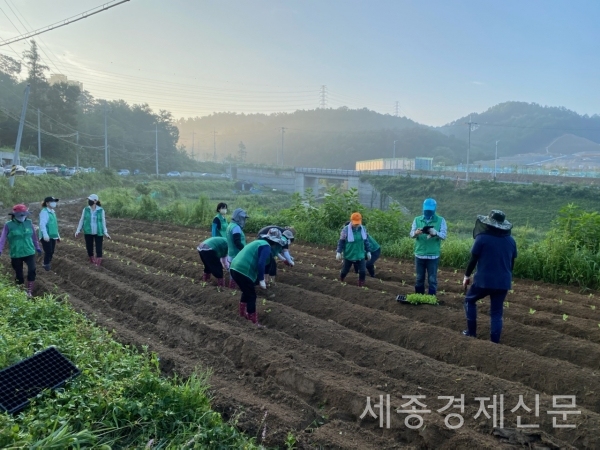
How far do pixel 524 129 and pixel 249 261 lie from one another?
13886 cm

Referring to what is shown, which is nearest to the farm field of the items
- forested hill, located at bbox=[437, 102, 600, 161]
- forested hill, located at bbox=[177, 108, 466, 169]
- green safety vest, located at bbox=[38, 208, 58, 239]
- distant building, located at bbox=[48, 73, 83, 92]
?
green safety vest, located at bbox=[38, 208, 58, 239]

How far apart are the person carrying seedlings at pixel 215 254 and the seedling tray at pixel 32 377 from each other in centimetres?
431

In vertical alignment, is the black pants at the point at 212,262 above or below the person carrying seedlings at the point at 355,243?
below

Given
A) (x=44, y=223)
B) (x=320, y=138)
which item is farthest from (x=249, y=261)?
(x=320, y=138)

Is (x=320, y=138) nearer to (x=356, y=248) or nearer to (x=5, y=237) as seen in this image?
(x=356, y=248)

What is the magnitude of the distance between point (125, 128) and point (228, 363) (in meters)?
75.1

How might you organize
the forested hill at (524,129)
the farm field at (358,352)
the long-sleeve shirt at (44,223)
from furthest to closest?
1. the forested hill at (524,129)
2. the long-sleeve shirt at (44,223)
3. the farm field at (358,352)

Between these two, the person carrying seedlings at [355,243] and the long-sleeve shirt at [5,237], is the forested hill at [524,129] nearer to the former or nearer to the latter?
the person carrying seedlings at [355,243]

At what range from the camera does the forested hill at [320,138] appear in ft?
330

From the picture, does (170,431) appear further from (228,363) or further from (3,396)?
(228,363)

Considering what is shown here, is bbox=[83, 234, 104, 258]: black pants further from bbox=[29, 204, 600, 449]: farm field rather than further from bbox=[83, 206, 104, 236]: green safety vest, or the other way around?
bbox=[29, 204, 600, 449]: farm field

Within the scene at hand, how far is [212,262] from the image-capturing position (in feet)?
27.7

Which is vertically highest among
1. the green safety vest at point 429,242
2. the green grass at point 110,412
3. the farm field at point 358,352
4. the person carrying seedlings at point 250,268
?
the green safety vest at point 429,242

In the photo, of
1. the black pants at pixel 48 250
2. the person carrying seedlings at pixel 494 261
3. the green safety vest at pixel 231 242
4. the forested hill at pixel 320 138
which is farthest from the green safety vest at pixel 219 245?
the forested hill at pixel 320 138
